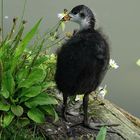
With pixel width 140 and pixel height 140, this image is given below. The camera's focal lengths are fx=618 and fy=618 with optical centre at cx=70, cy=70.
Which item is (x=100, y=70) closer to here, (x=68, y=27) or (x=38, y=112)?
(x=38, y=112)

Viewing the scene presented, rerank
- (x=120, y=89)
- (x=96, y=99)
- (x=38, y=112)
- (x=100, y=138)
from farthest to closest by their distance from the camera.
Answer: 1. (x=120, y=89)
2. (x=96, y=99)
3. (x=38, y=112)
4. (x=100, y=138)

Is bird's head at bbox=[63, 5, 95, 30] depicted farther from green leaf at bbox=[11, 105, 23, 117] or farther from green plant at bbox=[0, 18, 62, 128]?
green leaf at bbox=[11, 105, 23, 117]

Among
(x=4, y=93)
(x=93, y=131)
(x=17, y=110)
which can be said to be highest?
(x=4, y=93)

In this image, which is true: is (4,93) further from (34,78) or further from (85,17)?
(85,17)

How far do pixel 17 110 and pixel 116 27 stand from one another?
104 inches

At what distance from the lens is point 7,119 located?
15.7ft

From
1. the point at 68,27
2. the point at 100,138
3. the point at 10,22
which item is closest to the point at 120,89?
the point at 68,27

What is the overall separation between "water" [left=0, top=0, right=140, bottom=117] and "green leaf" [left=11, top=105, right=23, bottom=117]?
204 centimetres

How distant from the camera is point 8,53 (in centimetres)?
512

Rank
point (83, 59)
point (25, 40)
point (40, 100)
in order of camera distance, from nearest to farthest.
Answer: point (83, 59)
point (40, 100)
point (25, 40)

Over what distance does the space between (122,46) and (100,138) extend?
2625mm

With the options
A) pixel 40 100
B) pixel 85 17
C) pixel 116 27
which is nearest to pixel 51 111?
pixel 40 100

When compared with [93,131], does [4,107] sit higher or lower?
higher

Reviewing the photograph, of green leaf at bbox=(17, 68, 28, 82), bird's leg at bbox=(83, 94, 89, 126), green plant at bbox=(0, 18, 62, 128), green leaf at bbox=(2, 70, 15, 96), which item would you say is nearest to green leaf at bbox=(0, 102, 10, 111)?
green plant at bbox=(0, 18, 62, 128)
